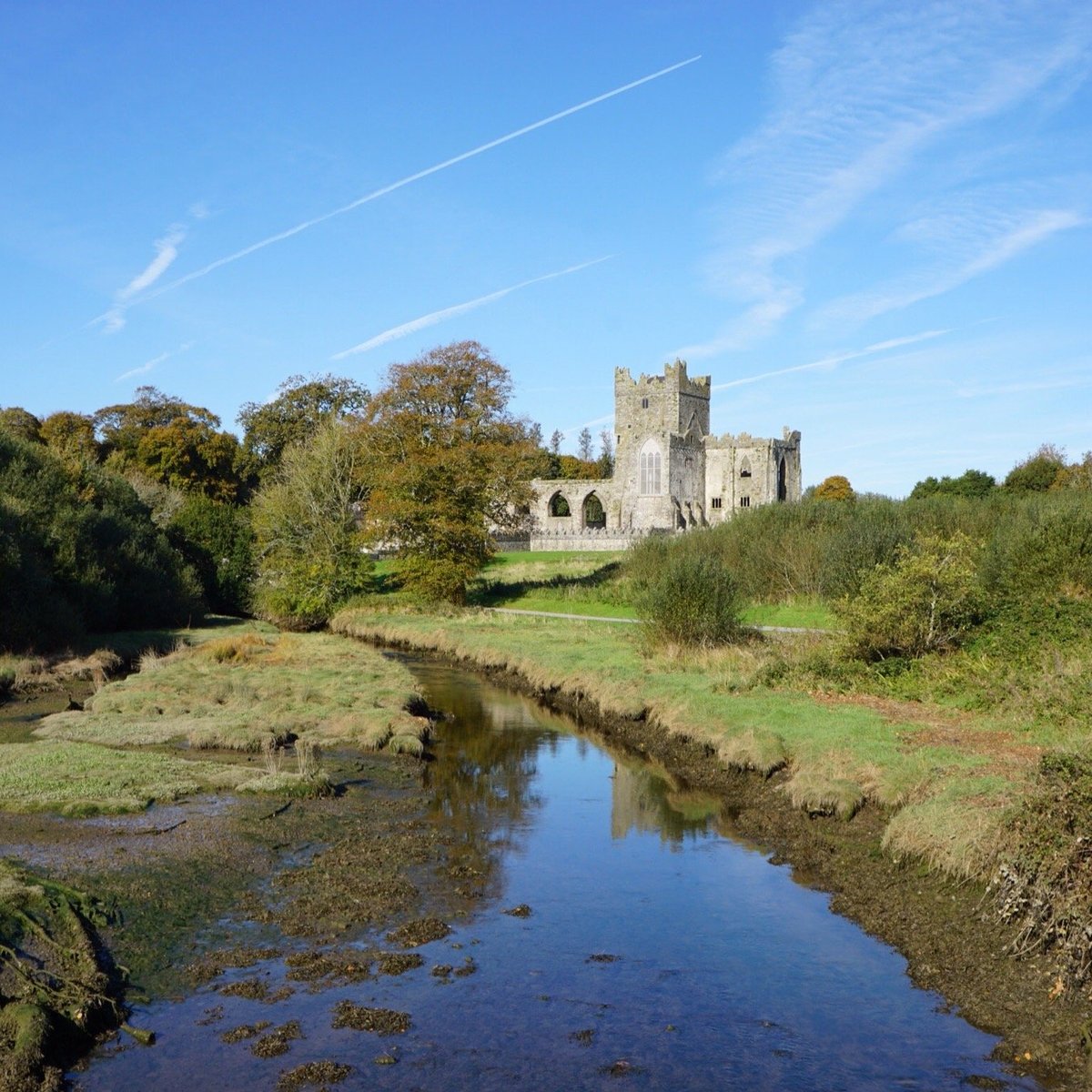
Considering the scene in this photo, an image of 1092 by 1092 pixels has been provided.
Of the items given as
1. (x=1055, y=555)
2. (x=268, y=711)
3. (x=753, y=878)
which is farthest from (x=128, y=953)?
(x=1055, y=555)

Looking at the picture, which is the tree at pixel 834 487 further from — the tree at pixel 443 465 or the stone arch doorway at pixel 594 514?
the tree at pixel 443 465

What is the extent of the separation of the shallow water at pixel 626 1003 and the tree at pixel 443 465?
3272 cm

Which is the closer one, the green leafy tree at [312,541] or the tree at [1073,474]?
the green leafy tree at [312,541]

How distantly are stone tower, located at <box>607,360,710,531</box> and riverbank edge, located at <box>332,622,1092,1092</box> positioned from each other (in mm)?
65846

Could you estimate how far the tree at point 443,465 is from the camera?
47375 mm

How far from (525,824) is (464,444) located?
32940 mm

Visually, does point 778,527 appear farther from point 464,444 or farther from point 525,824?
point 525,824

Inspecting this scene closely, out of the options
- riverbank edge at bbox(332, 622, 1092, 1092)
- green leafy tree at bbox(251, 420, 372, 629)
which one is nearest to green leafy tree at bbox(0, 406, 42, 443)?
green leafy tree at bbox(251, 420, 372, 629)

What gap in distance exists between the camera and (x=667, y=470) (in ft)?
279

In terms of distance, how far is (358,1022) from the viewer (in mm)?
9227

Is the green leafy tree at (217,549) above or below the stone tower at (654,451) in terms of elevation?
below

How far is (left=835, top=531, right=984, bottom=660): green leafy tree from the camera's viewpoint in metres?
22.5

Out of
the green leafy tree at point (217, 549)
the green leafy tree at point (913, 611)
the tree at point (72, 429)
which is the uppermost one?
the tree at point (72, 429)

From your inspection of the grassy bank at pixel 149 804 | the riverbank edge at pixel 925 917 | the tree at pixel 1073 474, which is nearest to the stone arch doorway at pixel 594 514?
the tree at pixel 1073 474
